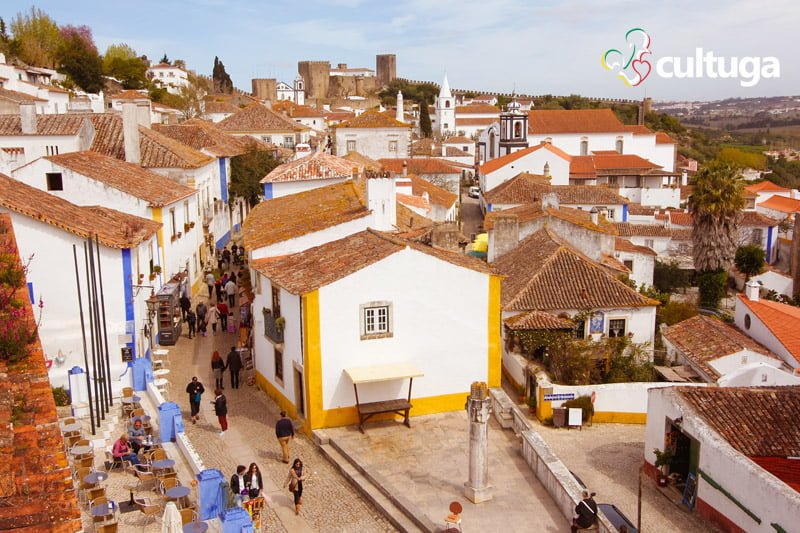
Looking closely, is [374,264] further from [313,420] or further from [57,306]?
[57,306]

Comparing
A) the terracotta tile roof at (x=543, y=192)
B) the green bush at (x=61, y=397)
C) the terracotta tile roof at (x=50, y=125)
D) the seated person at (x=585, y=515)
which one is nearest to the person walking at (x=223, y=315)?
the green bush at (x=61, y=397)

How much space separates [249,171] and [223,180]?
125 inches

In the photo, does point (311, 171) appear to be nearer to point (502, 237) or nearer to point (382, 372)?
point (502, 237)

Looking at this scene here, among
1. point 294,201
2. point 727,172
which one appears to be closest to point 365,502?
point 294,201

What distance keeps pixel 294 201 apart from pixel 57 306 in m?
11.9

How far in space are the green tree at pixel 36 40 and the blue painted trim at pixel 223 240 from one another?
41.6 metres

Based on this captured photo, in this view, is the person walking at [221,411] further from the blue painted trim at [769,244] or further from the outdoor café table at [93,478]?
the blue painted trim at [769,244]

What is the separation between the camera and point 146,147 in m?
31.5

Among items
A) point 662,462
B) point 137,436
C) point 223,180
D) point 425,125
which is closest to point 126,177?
point 137,436

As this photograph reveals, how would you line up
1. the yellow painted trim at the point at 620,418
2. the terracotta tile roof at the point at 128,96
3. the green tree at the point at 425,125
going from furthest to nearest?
the green tree at the point at 425,125
the terracotta tile roof at the point at 128,96
the yellow painted trim at the point at 620,418

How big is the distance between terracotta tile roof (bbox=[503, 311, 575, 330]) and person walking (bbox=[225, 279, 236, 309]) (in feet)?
34.2

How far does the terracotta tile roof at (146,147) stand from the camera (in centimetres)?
3058

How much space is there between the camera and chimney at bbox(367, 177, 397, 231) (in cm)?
2178

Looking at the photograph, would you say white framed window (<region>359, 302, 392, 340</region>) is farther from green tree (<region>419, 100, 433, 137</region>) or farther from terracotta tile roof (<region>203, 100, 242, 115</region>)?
green tree (<region>419, 100, 433, 137</region>)
